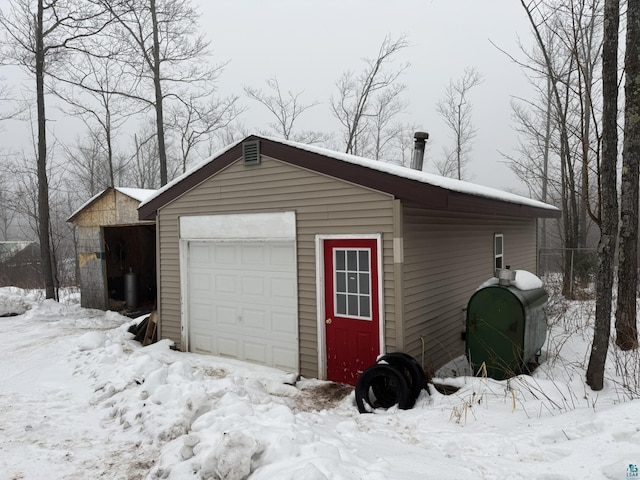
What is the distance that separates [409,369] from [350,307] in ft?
4.25

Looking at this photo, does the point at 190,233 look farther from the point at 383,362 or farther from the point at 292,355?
the point at 383,362

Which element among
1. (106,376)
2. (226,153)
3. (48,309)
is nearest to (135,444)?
(106,376)

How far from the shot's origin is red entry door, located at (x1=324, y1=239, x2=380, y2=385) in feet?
18.9

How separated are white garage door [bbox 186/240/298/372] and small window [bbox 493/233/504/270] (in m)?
5.25

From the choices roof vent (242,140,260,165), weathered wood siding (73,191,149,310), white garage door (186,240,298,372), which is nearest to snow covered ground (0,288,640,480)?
white garage door (186,240,298,372)

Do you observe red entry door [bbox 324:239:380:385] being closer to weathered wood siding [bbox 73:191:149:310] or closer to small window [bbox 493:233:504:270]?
small window [bbox 493:233:504:270]

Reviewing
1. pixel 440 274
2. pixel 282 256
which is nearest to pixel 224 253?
pixel 282 256

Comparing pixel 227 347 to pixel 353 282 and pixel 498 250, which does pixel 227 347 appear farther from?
pixel 498 250

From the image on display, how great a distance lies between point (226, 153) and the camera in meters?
7.09

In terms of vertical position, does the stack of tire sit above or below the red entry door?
below

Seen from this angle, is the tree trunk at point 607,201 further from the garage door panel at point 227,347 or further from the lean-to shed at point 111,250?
the lean-to shed at point 111,250

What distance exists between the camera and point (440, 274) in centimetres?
666

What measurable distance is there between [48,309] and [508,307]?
12200mm

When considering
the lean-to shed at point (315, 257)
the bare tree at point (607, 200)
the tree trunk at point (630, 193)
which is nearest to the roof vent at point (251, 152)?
the lean-to shed at point (315, 257)
